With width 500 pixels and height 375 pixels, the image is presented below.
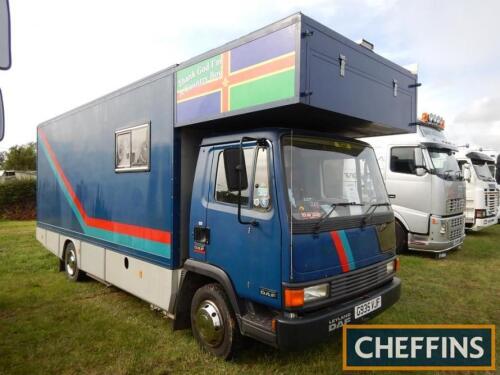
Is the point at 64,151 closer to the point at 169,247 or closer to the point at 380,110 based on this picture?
the point at 169,247

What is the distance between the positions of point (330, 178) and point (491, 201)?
33.5ft

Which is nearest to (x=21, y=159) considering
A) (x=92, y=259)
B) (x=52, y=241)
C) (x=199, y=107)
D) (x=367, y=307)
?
(x=52, y=241)

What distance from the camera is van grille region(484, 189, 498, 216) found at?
11.1m

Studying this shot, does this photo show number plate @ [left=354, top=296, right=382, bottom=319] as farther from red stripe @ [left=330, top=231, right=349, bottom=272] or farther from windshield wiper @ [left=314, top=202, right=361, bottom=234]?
windshield wiper @ [left=314, top=202, right=361, bottom=234]

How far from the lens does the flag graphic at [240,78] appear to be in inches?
122

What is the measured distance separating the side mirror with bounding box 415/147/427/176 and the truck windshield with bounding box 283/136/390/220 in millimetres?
4528

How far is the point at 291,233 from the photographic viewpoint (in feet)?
9.96

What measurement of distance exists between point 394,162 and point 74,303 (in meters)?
7.11

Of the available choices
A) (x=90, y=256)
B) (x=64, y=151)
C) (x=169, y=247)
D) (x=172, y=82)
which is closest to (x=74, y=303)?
(x=90, y=256)

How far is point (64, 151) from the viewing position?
6844 mm

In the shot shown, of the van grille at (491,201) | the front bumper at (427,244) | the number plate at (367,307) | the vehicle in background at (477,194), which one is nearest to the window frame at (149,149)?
the number plate at (367,307)

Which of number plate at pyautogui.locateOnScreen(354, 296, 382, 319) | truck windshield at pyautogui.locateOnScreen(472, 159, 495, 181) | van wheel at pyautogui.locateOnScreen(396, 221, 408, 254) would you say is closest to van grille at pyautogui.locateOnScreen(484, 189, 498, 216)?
truck windshield at pyautogui.locateOnScreen(472, 159, 495, 181)

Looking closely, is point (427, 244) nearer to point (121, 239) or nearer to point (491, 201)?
point (491, 201)

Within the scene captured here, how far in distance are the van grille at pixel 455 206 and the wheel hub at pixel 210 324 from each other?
648 centimetres
